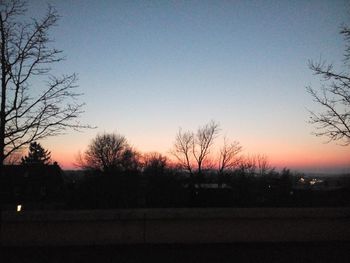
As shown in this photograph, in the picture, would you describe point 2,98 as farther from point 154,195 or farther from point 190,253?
point 154,195

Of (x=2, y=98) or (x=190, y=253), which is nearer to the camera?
(x=190, y=253)

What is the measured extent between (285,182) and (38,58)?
6268 centimetres

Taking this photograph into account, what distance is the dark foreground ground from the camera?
7273mm

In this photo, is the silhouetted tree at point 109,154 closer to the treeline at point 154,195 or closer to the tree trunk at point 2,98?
the treeline at point 154,195

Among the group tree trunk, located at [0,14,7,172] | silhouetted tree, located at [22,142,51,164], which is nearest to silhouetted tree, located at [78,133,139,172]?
silhouetted tree, located at [22,142,51,164]

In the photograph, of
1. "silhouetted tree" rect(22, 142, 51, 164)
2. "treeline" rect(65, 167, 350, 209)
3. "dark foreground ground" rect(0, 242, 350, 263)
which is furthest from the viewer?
"silhouetted tree" rect(22, 142, 51, 164)

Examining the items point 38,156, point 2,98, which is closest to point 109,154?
point 38,156

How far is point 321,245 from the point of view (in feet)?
26.9

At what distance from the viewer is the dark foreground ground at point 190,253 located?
23.9ft

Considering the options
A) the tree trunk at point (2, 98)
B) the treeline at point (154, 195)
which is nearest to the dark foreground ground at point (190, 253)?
the tree trunk at point (2, 98)

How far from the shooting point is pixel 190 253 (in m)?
A: 7.63

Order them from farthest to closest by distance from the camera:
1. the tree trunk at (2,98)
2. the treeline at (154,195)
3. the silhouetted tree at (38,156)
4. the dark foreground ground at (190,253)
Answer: the silhouetted tree at (38,156) → the treeline at (154,195) → the tree trunk at (2,98) → the dark foreground ground at (190,253)

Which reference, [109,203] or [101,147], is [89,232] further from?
[101,147]

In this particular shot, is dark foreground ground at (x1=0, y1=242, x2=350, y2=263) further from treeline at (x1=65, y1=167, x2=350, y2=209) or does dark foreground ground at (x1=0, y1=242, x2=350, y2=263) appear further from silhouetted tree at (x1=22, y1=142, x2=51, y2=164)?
silhouetted tree at (x1=22, y1=142, x2=51, y2=164)
